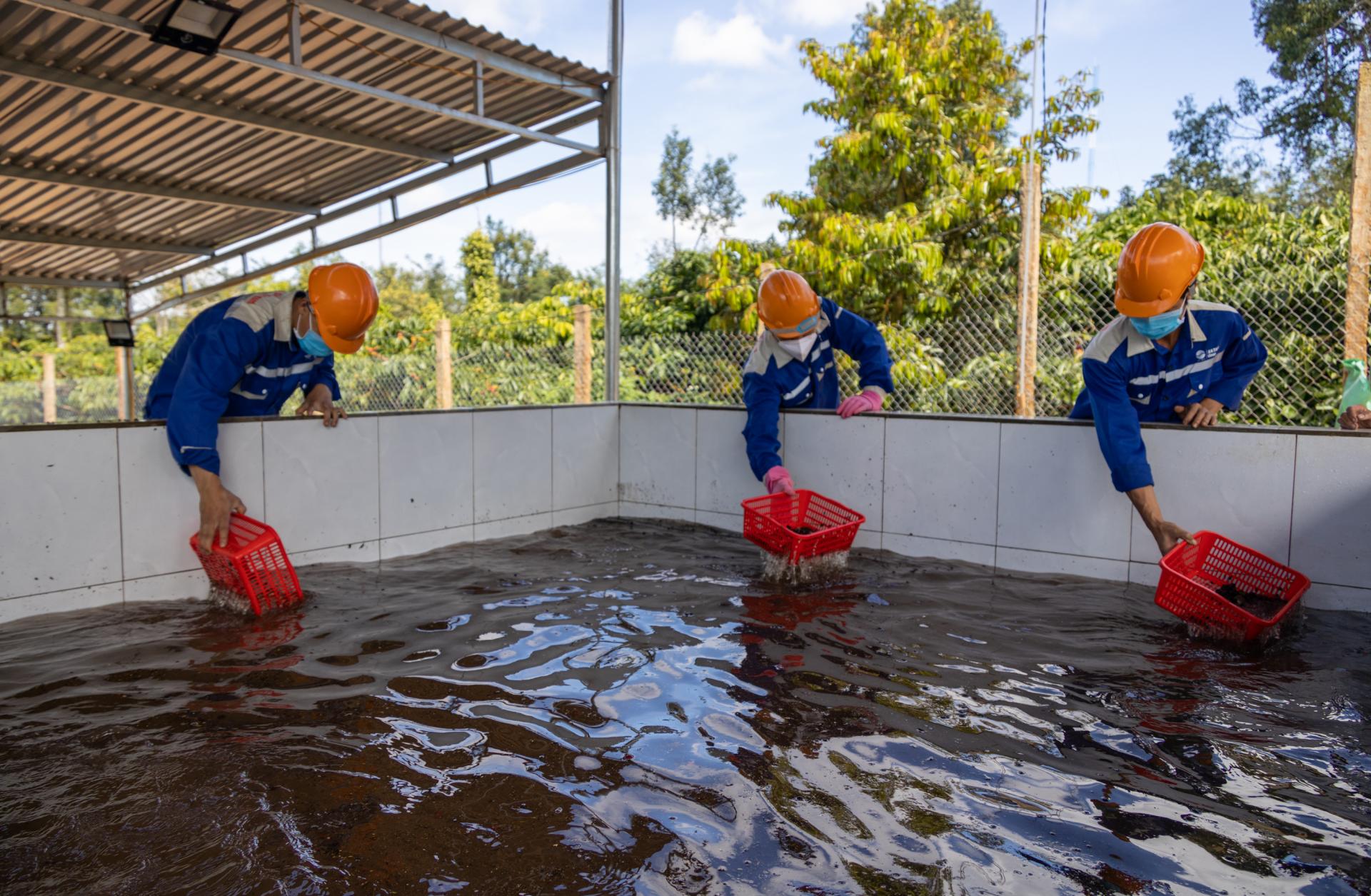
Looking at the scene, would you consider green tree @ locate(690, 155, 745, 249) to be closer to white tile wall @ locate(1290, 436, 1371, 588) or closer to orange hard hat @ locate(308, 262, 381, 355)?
orange hard hat @ locate(308, 262, 381, 355)

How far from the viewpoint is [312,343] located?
13.6 feet

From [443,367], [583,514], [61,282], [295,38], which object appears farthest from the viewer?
[61,282]

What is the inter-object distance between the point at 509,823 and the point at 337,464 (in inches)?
116

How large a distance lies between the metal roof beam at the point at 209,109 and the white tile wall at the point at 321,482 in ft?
9.86

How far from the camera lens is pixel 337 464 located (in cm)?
455

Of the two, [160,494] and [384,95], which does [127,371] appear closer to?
[384,95]

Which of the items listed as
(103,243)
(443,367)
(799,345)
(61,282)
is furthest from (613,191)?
(61,282)

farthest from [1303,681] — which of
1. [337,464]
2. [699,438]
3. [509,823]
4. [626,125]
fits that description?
[626,125]

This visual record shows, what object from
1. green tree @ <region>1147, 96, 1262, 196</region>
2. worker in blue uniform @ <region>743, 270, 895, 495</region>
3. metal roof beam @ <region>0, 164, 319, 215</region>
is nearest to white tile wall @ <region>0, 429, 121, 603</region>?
worker in blue uniform @ <region>743, 270, 895, 495</region>

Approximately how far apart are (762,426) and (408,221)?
5.12 meters

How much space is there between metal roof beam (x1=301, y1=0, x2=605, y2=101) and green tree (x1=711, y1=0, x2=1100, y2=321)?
2.24m

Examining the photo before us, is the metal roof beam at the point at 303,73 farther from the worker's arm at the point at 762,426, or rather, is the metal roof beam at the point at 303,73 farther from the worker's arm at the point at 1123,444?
the worker's arm at the point at 1123,444

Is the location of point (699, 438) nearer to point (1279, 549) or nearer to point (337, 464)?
point (337, 464)

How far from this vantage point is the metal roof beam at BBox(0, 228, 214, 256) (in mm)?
9148
